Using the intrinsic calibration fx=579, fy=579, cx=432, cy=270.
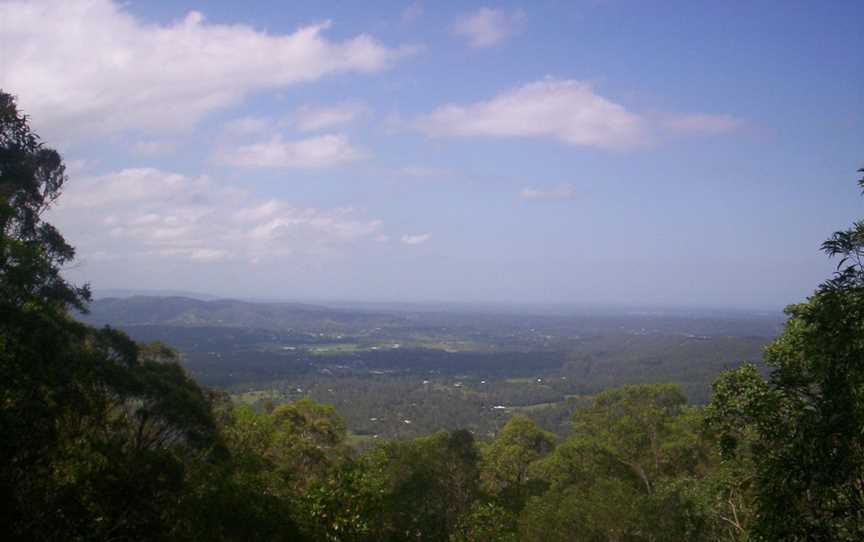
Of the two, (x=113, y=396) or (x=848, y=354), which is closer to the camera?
(x=848, y=354)

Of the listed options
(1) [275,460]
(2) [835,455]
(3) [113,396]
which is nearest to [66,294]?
(3) [113,396]

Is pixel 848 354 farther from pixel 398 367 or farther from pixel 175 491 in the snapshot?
pixel 398 367

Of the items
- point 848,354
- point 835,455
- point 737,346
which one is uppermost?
point 848,354

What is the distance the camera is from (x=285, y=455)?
20.0 meters

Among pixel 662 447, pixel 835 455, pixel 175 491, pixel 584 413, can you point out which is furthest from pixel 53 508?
pixel 584 413

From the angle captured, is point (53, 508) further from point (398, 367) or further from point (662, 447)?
point (398, 367)

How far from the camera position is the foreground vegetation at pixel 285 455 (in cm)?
661

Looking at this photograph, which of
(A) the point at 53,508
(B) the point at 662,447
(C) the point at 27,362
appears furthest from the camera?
(B) the point at 662,447

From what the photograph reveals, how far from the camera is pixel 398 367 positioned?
15850 cm

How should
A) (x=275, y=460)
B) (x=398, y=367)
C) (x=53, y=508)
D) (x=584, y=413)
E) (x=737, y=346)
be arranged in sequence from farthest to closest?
(x=398, y=367) → (x=737, y=346) → (x=584, y=413) → (x=275, y=460) → (x=53, y=508)

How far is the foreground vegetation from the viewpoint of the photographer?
661cm

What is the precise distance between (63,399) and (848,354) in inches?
458

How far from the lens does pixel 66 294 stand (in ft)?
55.6

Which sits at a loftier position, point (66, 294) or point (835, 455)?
point (66, 294)
